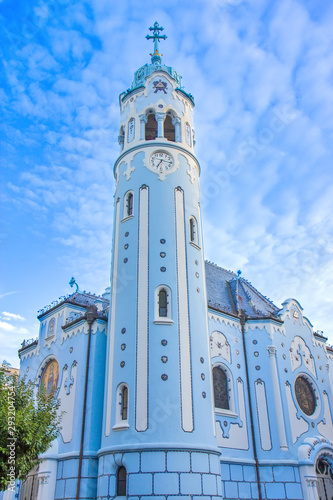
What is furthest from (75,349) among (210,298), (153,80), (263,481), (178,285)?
(153,80)

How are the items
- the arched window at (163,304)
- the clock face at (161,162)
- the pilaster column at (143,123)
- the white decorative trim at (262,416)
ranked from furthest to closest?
the pilaster column at (143,123)
the clock face at (161,162)
the white decorative trim at (262,416)
the arched window at (163,304)

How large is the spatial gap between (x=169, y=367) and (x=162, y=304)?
318 cm

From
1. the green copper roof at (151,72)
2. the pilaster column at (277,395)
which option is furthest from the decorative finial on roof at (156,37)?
the pilaster column at (277,395)

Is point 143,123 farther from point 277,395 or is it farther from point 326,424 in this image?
point 326,424

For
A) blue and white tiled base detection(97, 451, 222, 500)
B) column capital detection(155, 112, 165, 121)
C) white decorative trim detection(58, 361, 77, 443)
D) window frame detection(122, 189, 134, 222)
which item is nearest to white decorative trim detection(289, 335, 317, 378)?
blue and white tiled base detection(97, 451, 222, 500)

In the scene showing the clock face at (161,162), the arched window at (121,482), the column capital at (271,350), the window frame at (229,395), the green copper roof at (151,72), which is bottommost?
the arched window at (121,482)

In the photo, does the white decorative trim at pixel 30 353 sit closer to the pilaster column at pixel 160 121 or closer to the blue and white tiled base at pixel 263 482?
the blue and white tiled base at pixel 263 482

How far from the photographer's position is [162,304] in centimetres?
2281

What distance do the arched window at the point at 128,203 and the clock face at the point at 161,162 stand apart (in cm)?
190

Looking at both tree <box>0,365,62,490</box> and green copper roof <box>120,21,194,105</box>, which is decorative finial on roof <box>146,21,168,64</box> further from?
tree <box>0,365,62,490</box>

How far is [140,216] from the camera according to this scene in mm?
25016

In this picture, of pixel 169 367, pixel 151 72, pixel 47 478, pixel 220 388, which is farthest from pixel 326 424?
pixel 151 72

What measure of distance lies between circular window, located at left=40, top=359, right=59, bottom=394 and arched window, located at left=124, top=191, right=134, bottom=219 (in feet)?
29.6

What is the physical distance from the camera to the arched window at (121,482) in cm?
1914
